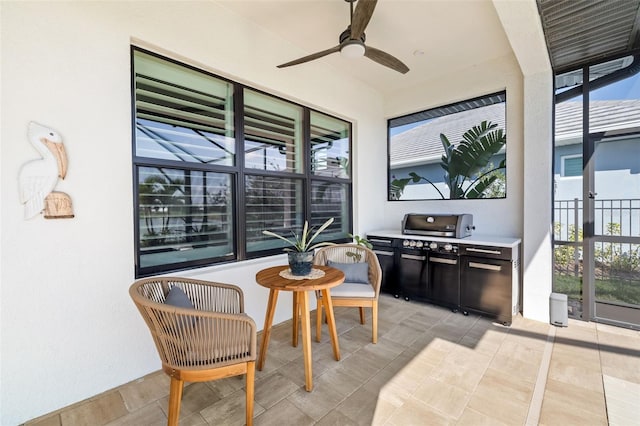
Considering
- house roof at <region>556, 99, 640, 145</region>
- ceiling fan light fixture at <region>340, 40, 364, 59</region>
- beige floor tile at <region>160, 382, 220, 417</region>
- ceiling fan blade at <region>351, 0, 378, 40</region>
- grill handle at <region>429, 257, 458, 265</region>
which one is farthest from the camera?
grill handle at <region>429, 257, 458, 265</region>

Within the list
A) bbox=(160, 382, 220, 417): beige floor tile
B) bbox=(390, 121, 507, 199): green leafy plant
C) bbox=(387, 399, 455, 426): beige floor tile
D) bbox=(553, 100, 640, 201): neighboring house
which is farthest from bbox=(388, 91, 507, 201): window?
bbox=(160, 382, 220, 417): beige floor tile

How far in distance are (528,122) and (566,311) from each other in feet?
6.78

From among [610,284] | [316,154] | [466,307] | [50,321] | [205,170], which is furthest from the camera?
[316,154]

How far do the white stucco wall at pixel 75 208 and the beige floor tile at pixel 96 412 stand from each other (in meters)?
0.08

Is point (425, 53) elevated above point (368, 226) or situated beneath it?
elevated above

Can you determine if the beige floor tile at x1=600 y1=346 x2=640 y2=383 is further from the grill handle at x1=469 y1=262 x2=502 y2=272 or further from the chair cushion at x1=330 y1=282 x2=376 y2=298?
the chair cushion at x1=330 y1=282 x2=376 y2=298

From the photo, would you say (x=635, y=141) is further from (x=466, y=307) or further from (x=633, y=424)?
(x=633, y=424)

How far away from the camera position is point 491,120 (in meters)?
3.65

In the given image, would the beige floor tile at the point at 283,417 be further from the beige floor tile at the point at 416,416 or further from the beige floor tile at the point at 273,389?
the beige floor tile at the point at 416,416

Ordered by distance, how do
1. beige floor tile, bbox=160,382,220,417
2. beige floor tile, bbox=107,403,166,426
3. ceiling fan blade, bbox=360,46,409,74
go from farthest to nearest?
ceiling fan blade, bbox=360,46,409,74 → beige floor tile, bbox=160,382,220,417 → beige floor tile, bbox=107,403,166,426

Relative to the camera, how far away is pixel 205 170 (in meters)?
2.54

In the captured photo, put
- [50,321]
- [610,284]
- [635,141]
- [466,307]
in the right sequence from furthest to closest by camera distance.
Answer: [466,307], [610,284], [635,141], [50,321]

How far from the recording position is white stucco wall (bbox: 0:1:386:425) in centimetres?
163

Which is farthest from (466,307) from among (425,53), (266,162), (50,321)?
(50,321)
